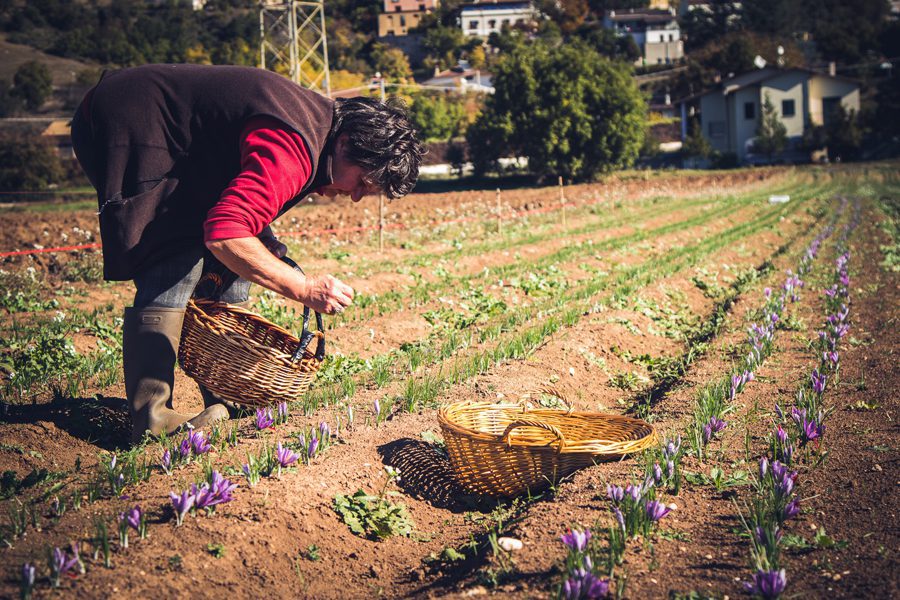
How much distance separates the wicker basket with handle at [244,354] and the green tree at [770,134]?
53271 mm

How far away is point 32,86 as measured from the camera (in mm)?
58250

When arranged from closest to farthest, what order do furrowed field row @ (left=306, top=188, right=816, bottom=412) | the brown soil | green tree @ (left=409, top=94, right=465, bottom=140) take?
the brown soil < furrowed field row @ (left=306, top=188, right=816, bottom=412) < green tree @ (left=409, top=94, right=465, bottom=140)

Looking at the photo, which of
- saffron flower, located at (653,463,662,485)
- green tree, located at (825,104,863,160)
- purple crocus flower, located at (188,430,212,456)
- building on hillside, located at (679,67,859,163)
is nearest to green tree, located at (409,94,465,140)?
building on hillside, located at (679,67,859,163)

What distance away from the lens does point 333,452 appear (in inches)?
157

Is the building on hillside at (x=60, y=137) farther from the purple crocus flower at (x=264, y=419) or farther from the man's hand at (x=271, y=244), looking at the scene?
the purple crocus flower at (x=264, y=419)

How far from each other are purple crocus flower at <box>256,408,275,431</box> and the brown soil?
66 mm

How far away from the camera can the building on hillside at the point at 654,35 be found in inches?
4245

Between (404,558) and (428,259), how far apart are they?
9305mm

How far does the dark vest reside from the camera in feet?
12.2

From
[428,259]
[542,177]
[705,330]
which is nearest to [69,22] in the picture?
[542,177]

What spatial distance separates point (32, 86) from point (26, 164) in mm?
27630

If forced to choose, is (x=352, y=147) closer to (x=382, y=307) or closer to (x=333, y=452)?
(x=333, y=452)

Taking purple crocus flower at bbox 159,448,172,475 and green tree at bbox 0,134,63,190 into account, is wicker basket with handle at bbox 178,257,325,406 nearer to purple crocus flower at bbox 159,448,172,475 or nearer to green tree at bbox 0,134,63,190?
purple crocus flower at bbox 159,448,172,475

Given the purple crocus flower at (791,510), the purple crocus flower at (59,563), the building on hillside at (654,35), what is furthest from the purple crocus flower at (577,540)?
the building on hillside at (654,35)
